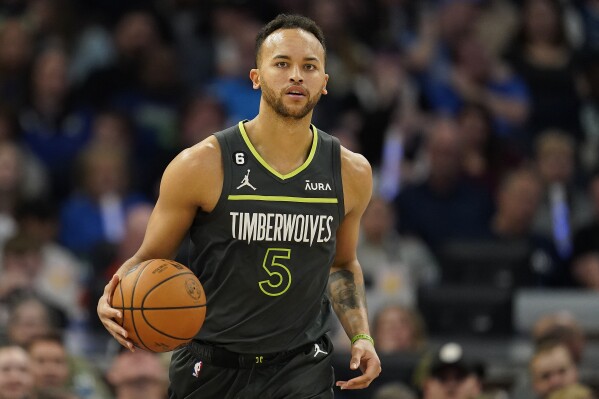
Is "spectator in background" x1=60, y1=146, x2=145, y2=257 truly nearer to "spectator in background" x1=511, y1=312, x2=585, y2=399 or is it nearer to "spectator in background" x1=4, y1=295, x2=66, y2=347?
"spectator in background" x1=4, y1=295, x2=66, y2=347

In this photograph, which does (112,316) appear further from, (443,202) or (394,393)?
(443,202)

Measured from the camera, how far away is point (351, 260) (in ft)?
20.5

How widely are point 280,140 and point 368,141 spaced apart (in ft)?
20.8

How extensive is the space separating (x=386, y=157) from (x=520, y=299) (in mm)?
2490

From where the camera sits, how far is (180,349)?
5996mm

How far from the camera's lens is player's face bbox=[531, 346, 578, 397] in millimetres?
8828

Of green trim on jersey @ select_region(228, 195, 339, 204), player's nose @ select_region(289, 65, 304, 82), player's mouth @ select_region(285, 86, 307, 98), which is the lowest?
green trim on jersey @ select_region(228, 195, 339, 204)

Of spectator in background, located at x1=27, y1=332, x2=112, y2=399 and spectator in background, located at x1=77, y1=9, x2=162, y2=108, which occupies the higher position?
spectator in background, located at x1=77, y1=9, x2=162, y2=108

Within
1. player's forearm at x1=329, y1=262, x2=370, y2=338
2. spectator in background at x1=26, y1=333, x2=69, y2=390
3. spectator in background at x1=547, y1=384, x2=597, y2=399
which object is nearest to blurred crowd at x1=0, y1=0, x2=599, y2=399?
spectator in background at x1=26, y1=333, x2=69, y2=390

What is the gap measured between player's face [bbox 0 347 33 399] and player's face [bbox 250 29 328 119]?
133 inches

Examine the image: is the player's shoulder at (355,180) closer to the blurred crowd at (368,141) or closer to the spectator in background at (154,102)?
the blurred crowd at (368,141)

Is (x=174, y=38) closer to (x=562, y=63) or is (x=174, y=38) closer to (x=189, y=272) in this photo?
(x=562, y=63)

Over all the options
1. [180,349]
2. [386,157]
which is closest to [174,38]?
[386,157]

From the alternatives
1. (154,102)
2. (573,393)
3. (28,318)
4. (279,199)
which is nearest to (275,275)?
(279,199)
